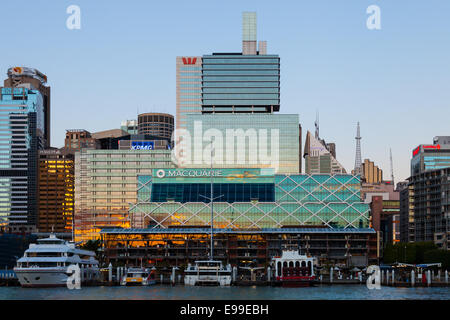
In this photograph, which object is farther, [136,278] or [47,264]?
[136,278]

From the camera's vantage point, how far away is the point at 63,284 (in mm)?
145875

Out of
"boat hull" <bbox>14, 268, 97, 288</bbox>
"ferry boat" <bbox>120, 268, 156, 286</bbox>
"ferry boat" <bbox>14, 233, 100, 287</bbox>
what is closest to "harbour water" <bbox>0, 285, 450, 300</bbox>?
"boat hull" <bbox>14, 268, 97, 288</bbox>

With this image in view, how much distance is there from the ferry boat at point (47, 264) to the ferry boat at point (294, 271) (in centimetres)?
4578

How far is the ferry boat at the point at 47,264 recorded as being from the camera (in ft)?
471

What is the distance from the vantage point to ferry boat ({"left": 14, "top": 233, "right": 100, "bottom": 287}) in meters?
144

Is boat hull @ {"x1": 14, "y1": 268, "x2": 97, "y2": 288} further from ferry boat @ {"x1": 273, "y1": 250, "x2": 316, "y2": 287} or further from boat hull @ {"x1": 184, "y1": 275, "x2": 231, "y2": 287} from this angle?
ferry boat @ {"x1": 273, "y1": 250, "x2": 316, "y2": 287}

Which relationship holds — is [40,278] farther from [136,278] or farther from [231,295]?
[231,295]

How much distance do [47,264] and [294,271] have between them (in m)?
55.1

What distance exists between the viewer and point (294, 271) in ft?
469

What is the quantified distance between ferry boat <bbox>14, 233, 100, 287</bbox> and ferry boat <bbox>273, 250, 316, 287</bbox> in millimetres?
45781
